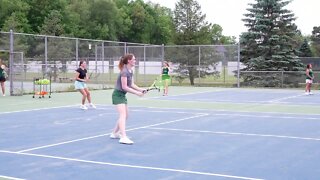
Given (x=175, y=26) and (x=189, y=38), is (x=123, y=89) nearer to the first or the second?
(x=189, y=38)

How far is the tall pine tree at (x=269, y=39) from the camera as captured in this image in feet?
122

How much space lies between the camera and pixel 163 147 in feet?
29.7

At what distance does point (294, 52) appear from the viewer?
38656mm

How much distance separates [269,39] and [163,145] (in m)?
29.7

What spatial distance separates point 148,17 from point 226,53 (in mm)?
68961

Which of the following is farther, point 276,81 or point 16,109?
point 276,81

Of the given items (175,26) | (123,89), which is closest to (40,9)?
(175,26)

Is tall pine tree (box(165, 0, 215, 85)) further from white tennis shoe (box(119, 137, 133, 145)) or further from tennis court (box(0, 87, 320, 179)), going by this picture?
white tennis shoe (box(119, 137, 133, 145))

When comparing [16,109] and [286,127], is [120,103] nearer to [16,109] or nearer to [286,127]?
[286,127]

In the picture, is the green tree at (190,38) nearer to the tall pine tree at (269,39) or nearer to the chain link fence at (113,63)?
the chain link fence at (113,63)

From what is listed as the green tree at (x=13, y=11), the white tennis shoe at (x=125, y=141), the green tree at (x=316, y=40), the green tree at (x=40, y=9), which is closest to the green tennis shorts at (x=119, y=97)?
the white tennis shoe at (x=125, y=141)

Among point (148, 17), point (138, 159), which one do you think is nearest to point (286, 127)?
point (138, 159)

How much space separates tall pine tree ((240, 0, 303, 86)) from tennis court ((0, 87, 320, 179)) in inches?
867

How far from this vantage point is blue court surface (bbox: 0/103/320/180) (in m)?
6.94
